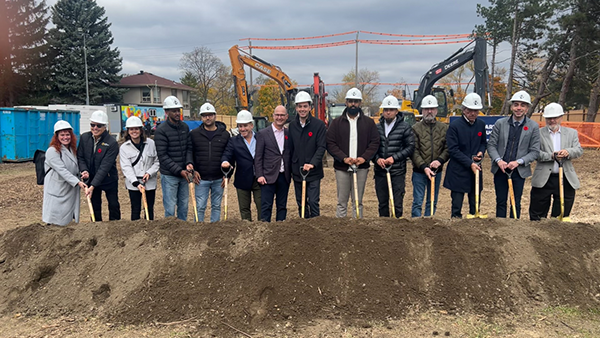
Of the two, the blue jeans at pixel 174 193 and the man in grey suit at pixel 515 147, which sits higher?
the man in grey suit at pixel 515 147

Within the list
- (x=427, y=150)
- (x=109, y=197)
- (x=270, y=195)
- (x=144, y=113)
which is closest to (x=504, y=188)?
(x=427, y=150)

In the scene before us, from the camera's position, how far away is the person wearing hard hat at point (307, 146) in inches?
194

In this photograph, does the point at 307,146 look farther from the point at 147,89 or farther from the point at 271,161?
the point at 147,89

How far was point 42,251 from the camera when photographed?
161 inches

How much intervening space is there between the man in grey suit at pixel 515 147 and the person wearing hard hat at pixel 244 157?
299cm

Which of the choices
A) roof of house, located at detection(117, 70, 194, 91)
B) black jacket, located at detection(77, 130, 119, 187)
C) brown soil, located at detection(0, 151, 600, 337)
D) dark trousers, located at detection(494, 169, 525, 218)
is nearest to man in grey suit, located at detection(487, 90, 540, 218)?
dark trousers, located at detection(494, 169, 525, 218)

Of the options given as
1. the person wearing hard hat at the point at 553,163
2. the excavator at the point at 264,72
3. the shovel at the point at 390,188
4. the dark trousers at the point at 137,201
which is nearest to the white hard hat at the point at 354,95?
the shovel at the point at 390,188

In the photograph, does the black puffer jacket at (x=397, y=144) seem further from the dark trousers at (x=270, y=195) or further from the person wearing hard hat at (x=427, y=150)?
the dark trousers at (x=270, y=195)

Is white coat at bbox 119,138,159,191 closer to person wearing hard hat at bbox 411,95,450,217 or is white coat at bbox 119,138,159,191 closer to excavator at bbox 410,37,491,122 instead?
person wearing hard hat at bbox 411,95,450,217

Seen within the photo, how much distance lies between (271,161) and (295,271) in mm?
1739

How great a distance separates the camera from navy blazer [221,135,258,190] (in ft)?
16.9

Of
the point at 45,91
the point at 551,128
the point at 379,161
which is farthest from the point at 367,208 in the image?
the point at 45,91

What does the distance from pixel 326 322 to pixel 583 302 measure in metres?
2.28

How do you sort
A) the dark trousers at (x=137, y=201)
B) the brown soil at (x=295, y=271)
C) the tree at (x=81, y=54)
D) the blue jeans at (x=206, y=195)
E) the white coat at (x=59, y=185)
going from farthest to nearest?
the tree at (x=81, y=54)
the blue jeans at (x=206, y=195)
the dark trousers at (x=137, y=201)
the white coat at (x=59, y=185)
the brown soil at (x=295, y=271)
